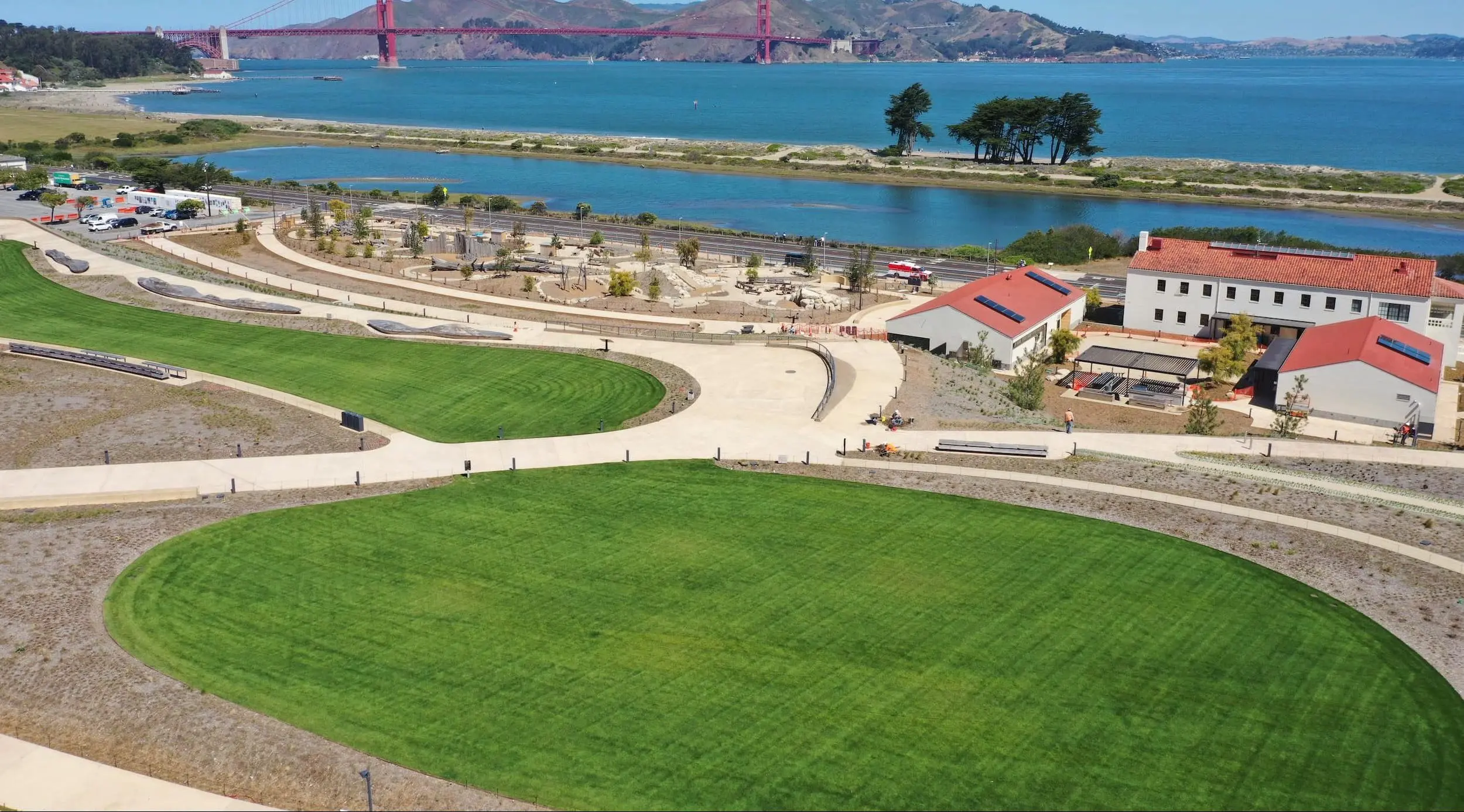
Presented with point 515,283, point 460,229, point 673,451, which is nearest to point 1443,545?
point 673,451

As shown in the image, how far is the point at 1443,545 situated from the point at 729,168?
127 meters

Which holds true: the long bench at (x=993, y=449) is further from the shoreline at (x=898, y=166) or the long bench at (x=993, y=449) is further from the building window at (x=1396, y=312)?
the shoreline at (x=898, y=166)

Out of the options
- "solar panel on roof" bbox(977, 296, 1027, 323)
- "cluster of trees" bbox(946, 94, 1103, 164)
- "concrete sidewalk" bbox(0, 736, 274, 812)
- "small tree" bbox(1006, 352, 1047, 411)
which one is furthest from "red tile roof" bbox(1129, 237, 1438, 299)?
"cluster of trees" bbox(946, 94, 1103, 164)

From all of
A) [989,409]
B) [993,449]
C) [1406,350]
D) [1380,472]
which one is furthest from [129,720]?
[1406,350]

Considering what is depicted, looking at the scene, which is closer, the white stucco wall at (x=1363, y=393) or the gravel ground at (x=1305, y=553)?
the gravel ground at (x=1305, y=553)

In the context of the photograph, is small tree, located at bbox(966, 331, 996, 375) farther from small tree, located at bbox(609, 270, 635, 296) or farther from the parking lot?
the parking lot

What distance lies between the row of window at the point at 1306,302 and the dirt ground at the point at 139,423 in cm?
4432

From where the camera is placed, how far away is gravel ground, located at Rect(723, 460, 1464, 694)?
30375mm

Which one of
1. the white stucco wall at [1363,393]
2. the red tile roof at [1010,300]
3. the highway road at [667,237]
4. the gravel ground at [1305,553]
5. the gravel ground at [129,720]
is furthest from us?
the highway road at [667,237]

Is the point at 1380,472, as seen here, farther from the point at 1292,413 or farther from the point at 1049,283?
the point at 1049,283

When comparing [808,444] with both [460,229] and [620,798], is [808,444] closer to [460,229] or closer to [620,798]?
[620,798]

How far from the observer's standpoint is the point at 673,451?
42.9 meters

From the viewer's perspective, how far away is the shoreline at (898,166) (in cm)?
12700

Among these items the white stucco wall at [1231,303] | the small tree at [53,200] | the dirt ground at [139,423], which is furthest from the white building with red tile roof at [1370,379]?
the small tree at [53,200]
